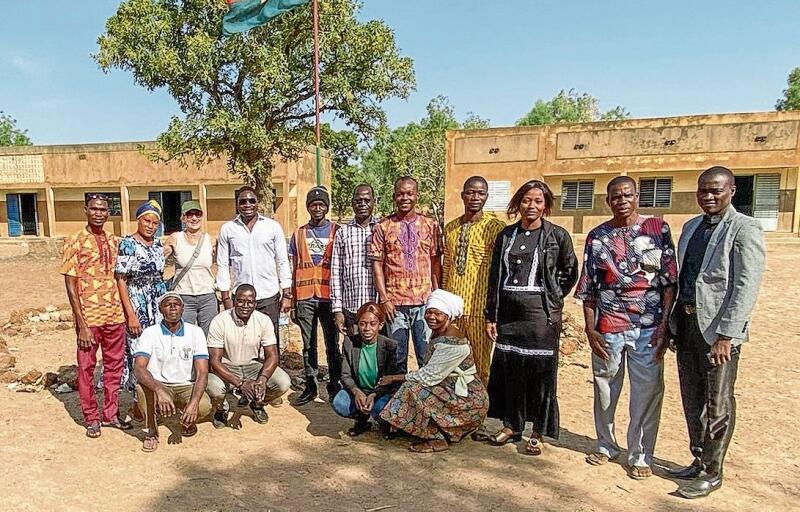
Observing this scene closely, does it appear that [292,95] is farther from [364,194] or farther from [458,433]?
[458,433]

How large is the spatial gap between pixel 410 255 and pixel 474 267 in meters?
0.50

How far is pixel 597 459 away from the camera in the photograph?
3.58 metres

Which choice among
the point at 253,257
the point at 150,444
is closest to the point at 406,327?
the point at 253,257

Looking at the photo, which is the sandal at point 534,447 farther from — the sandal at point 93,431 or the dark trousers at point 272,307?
the sandal at point 93,431

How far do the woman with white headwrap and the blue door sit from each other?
2800 centimetres

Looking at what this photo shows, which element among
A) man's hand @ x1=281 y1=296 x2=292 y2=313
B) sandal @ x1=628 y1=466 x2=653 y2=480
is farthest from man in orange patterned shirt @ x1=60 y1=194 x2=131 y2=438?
sandal @ x1=628 y1=466 x2=653 y2=480

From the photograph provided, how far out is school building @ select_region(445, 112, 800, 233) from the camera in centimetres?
1881

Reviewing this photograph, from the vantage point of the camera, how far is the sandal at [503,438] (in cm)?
388

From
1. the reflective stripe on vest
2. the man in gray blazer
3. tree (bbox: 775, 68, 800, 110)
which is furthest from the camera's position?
tree (bbox: 775, 68, 800, 110)

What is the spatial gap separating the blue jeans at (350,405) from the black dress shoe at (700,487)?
196 cm

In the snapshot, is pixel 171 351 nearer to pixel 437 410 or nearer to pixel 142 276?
pixel 142 276

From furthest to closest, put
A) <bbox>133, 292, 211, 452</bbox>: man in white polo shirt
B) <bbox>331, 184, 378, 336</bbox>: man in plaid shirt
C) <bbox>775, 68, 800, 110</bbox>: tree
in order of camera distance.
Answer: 1. <bbox>775, 68, 800, 110</bbox>: tree
2. <bbox>331, 184, 378, 336</bbox>: man in plaid shirt
3. <bbox>133, 292, 211, 452</bbox>: man in white polo shirt

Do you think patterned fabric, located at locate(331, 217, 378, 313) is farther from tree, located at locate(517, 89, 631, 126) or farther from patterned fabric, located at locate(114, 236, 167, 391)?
tree, located at locate(517, 89, 631, 126)

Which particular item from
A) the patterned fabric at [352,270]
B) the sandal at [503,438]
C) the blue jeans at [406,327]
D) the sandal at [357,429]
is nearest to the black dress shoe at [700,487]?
the sandal at [503,438]
